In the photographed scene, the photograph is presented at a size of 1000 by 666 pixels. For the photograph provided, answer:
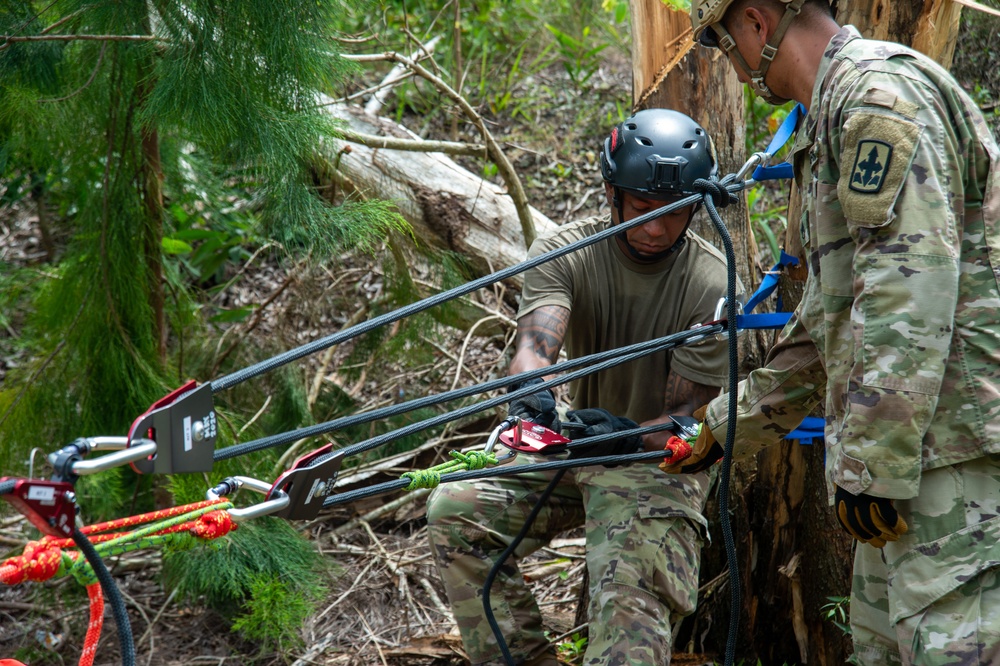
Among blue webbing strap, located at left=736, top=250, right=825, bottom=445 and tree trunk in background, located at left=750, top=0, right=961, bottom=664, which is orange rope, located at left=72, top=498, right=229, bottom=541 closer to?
blue webbing strap, located at left=736, top=250, right=825, bottom=445

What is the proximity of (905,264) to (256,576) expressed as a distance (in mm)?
2735

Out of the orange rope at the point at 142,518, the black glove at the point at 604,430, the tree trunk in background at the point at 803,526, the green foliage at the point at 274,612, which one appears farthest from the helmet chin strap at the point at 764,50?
the green foliage at the point at 274,612

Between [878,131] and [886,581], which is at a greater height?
[878,131]

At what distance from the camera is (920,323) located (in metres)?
1.85

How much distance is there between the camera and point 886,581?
89.8 inches

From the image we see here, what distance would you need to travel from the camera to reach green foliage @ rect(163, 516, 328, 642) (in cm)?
355

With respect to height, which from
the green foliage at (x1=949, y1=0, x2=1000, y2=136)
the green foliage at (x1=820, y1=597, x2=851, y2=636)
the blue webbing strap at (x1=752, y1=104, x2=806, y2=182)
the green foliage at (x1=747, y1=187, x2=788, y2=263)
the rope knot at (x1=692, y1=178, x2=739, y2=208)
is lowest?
the green foliage at (x1=820, y1=597, x2=851, y2=636)

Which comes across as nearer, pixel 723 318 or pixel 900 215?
pixel 900 215

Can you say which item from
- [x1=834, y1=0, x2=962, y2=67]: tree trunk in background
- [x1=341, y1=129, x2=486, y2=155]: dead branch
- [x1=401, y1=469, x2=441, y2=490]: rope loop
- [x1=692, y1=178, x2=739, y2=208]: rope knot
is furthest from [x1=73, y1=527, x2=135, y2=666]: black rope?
[x1=341, y1=129, x2=486, y2=155]: dead branch

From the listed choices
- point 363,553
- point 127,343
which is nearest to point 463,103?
point 127,343

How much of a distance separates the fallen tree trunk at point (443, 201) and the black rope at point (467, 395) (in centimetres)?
199

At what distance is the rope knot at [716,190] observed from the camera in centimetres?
258

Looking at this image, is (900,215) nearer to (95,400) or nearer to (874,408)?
(874,408)

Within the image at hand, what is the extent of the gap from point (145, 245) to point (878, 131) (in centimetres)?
282
